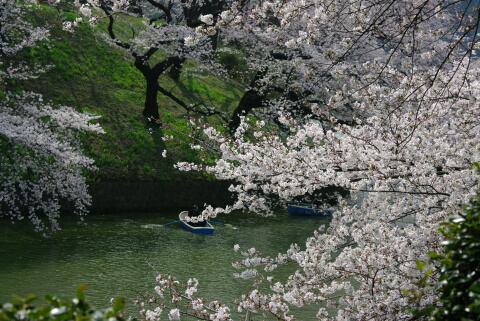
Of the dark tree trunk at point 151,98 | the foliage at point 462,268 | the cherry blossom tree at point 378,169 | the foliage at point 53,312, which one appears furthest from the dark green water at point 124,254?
the foliage at point 462,268

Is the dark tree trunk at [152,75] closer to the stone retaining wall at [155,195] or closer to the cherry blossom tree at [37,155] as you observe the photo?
the stone retaining wall at [155,195]

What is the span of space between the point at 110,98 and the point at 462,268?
739 inches

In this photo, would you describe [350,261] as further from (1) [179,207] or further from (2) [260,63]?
(2) [260,63]

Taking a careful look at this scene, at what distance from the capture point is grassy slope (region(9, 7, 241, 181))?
17000 millimetres

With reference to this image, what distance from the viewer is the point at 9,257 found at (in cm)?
1041

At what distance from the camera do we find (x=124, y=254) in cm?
1165

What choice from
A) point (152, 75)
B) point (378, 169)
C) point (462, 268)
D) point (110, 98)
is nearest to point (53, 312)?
point (462, 268)

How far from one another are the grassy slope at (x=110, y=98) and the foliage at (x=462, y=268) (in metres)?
14.6

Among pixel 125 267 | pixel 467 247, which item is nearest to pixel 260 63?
pixel 125 267

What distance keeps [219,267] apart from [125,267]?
2185 millimetres

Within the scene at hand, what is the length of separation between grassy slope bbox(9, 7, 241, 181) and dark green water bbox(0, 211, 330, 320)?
2.15 m

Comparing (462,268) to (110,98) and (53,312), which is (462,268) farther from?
(110,98)

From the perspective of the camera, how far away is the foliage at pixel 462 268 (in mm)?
2025

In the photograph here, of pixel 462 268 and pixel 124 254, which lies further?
pixel 124 254
